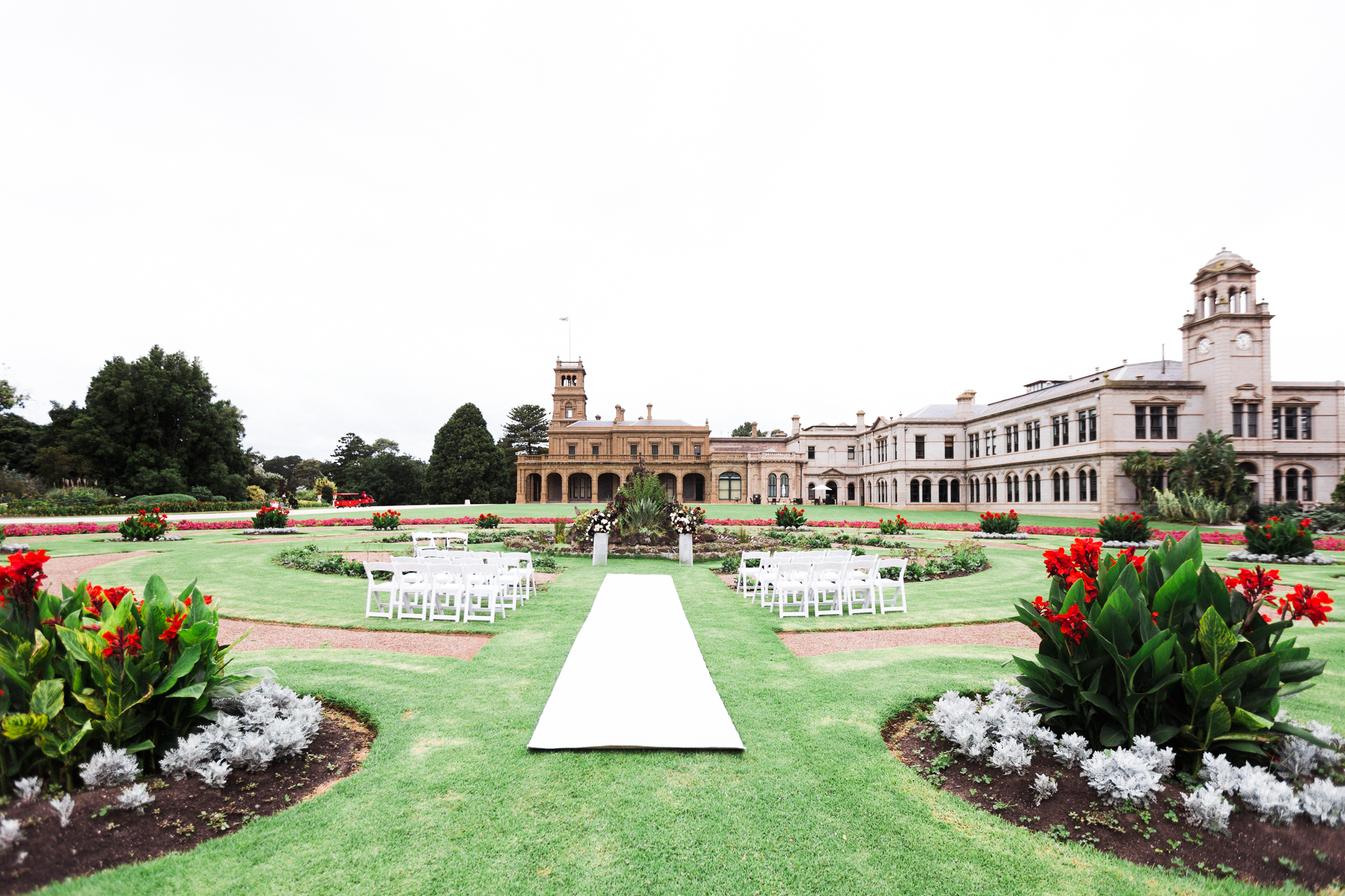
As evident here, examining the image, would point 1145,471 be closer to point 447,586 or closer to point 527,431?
point 447,586

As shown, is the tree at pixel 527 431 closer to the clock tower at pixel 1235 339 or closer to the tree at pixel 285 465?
the tree at pixel 285 465

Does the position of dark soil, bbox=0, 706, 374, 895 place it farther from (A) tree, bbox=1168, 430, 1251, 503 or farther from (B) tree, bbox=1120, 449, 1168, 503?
(B) tree, bbox=1120, 449, 1168, 503

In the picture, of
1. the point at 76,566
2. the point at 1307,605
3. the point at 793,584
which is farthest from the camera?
the point at 76,566

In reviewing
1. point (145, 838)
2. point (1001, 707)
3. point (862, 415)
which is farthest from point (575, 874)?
point (862, 415)

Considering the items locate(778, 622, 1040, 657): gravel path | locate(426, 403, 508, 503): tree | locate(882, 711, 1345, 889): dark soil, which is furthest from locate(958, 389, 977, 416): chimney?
locate(882, 711, 1345, 889): dark soil

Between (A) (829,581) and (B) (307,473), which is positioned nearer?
(A) (829,581)

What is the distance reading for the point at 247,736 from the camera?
3.49 metres

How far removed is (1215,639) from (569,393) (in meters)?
65.7

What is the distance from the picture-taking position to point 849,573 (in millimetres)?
9188

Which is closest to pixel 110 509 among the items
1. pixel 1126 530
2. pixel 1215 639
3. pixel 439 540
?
pixel 439 540

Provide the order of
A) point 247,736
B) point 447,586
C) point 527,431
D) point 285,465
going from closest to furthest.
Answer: point 247,736
point 447,586
point 527,431
point 285,465

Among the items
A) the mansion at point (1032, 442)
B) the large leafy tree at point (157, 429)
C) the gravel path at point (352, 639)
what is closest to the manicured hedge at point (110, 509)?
the large leafy tree at point (157, 429)

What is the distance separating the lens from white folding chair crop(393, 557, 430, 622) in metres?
8.24

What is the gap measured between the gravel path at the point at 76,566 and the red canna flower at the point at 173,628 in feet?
32.3
